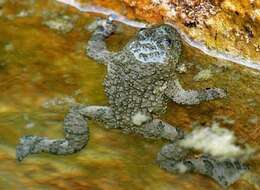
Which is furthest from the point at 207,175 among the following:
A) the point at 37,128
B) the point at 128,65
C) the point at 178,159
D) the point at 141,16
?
the point at 141,16

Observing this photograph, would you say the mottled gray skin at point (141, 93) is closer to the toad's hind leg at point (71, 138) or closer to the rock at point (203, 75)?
the toad's hind leg at point (71, 138)

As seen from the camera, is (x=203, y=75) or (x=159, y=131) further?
(x=203, y=75)

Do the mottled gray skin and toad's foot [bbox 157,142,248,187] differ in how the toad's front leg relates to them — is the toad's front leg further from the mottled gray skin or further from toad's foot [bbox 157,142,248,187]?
toad's foot [bbox 157,142,248,187]

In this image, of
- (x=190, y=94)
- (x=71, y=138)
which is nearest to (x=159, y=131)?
(x=190, y=94)

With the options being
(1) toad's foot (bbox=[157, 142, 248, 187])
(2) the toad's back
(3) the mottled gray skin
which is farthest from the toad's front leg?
(1) toad's foot (bbox=[157, 142, 248, 187])

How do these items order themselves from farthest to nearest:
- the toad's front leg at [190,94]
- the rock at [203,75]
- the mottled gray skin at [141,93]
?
the rock at [203,75], the toad's front leg at [190,94], the mottled gray skin at [141,93]

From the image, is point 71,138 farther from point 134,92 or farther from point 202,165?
point 202,165

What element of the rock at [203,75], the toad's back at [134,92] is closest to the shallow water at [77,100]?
the rock at [203,75]
